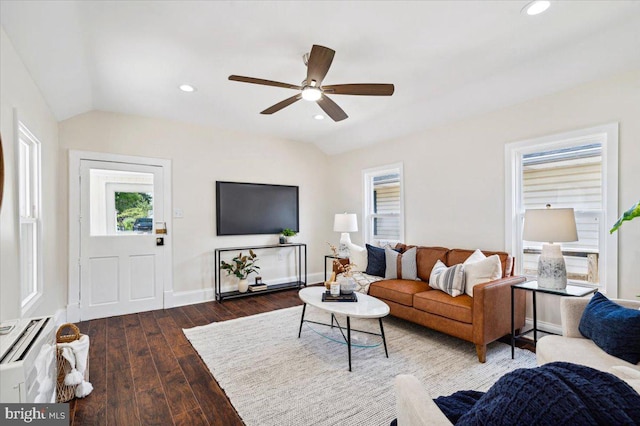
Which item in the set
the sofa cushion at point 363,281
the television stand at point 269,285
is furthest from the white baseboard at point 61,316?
the sofa cushion at point 363,281

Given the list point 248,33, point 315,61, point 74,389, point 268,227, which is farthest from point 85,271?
point 315,61

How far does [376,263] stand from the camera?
4.07 meters

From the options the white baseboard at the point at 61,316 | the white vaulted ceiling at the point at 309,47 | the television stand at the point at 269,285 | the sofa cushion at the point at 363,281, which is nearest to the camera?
the white vaulted ceiling at the point at 309,47

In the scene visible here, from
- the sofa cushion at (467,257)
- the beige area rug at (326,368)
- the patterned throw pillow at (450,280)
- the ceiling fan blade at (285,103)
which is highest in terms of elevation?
the ceiling fan blade at (285,103)

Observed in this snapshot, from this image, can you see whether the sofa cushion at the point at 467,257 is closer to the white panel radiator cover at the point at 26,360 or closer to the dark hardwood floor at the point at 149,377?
the dark hardwood floor at the point at 149,377

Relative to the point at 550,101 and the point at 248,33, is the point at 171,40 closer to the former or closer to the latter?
the point at 248,33

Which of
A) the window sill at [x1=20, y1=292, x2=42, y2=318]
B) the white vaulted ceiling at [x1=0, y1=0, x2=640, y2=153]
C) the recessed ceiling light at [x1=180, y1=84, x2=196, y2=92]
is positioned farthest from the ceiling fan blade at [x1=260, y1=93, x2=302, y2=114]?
the window sill at [x1=20, y1=292, x2=42, y2=318]

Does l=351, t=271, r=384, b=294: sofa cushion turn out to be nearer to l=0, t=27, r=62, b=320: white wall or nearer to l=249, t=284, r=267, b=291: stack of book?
l=249, t=284, r=267, b=291: stack of book

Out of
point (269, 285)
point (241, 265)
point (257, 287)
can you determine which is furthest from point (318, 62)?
point (269, 285)

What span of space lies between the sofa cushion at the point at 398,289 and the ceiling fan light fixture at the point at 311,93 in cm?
217

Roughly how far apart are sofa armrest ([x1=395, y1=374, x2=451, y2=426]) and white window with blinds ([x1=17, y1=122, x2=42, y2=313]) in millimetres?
3047

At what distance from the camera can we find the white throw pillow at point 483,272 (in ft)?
9.73

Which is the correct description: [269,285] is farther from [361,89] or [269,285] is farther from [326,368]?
[361,89]

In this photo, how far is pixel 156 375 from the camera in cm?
249
